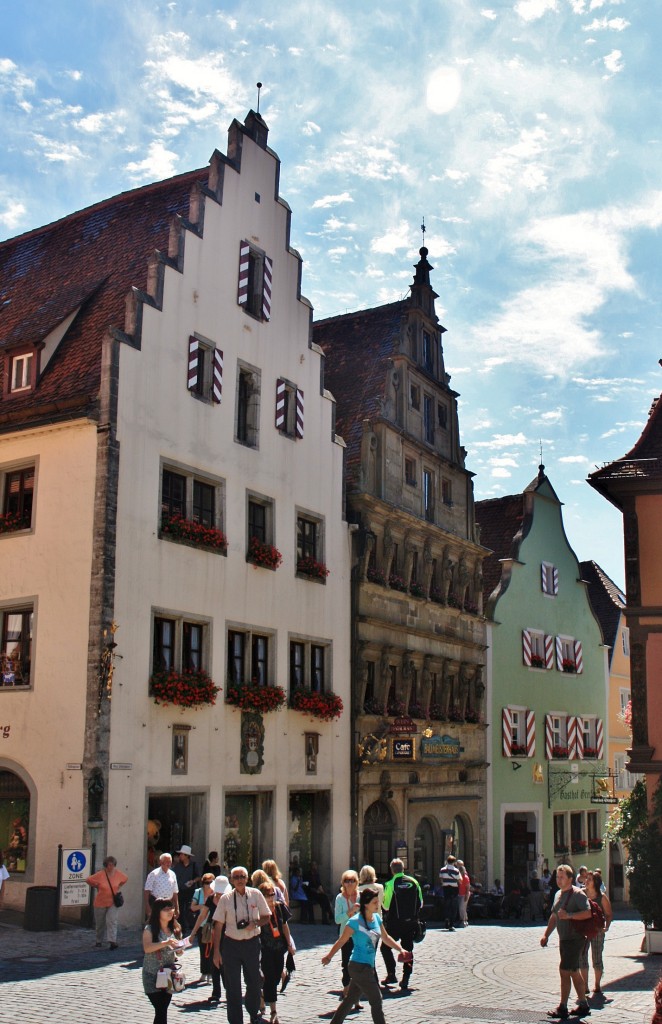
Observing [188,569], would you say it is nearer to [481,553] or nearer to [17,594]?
[17,594]

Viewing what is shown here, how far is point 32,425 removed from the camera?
2472 centimetres

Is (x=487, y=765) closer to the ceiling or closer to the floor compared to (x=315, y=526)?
closer to the floor

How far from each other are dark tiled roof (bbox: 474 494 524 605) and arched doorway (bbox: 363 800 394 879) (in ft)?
36.3

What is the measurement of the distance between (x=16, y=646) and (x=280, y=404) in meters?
9.12

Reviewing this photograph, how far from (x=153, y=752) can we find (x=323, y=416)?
10.9 m

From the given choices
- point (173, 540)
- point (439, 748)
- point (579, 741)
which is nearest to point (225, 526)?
point (173, 540)

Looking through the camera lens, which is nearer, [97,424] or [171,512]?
[97,424]

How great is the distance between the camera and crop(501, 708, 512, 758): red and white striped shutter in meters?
40.3

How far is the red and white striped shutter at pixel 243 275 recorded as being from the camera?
28828 mm

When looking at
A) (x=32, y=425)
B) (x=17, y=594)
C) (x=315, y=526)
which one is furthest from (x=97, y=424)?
(x=315, y=526)

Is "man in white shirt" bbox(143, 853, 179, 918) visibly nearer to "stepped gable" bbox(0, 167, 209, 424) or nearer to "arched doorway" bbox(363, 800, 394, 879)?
"stepped gable" bbox(0, 167, 209, 424)

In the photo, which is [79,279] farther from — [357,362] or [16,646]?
[357,362]

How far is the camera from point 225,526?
2733 cm

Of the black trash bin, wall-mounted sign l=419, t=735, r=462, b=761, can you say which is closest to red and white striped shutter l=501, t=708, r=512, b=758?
wall-mounted sign l=419, t=735, r=462, b=761
